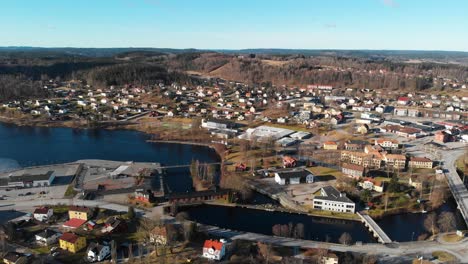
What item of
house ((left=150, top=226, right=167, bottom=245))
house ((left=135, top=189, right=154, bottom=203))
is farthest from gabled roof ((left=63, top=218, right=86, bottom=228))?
house ((left=150, top=226, right=167, bottom=245))

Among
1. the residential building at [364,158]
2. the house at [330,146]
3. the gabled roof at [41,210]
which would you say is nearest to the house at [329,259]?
the residential building at [364,158]

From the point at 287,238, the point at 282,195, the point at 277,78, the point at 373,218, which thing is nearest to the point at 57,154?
the point at 282,195

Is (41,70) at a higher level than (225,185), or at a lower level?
Answer: higher

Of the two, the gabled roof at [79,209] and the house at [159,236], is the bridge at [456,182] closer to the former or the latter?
the house at [159,236]

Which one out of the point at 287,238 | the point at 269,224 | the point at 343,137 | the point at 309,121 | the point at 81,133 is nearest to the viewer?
the point at 287,238

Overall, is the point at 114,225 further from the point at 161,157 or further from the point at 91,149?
the point at 91,149

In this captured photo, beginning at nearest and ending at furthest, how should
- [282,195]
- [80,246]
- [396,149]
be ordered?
[80,246] → [282,195] → [396,149]

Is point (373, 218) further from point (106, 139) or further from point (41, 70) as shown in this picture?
point (41, 70)

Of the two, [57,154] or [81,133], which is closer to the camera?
[57,154]
